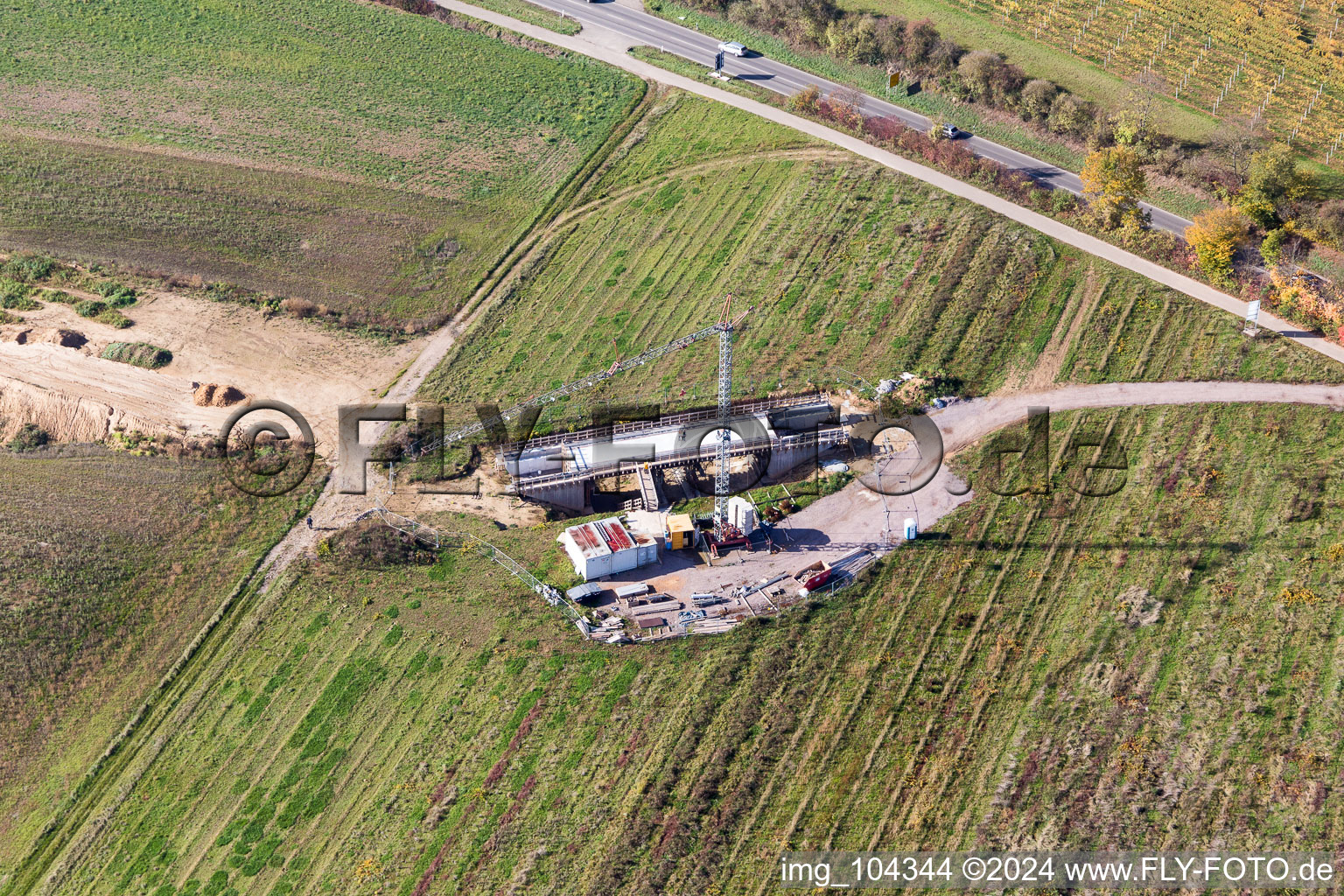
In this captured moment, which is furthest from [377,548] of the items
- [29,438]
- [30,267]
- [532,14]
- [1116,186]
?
[532,14]

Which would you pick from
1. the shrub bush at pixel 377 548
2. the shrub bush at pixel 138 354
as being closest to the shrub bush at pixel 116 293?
the shrub bush at pixel 138 354

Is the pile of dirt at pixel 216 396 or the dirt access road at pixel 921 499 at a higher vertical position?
the dirt access road at pixel 921 499

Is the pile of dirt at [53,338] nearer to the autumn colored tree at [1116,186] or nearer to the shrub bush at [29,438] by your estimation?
the shrub bush at [29,438]

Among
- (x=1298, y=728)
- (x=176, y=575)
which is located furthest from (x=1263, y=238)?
(x=176, y=575)

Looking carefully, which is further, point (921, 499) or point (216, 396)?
point (216, 396)

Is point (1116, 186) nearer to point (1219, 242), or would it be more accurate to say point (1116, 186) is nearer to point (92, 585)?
point (1219, 242)

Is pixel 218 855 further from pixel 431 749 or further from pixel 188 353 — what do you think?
pixel 188 353
